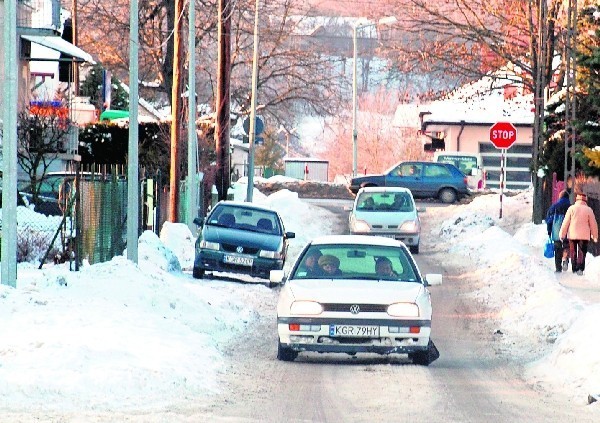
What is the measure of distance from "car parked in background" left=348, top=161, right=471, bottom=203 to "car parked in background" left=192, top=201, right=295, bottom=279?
25690mm

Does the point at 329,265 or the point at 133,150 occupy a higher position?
the point at 133,150

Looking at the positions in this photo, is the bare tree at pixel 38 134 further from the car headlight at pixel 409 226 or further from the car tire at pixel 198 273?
the car headlight at pixel 409 226

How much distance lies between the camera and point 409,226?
3341 cm

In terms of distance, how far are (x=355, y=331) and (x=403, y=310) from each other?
0.57 metres

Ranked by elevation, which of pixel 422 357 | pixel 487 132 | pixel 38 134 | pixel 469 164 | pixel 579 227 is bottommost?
pixel 422 357

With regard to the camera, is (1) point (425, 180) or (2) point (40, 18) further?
(1) point (425, 180)

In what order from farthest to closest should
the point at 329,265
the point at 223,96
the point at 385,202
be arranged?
1. the point at 223,96
2. the point at 385,202
3. the point at 329,265

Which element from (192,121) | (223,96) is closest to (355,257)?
(192,121)

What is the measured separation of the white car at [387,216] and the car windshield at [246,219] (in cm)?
676

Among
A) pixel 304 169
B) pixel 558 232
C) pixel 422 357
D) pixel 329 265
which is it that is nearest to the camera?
pixel 422 357

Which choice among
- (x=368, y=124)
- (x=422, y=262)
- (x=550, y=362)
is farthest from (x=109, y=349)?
(x=368, y=124)

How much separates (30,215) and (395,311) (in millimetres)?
13074

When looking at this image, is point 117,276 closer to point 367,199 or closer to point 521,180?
point 367,199

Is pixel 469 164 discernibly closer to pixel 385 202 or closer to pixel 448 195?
pixel 448 195
